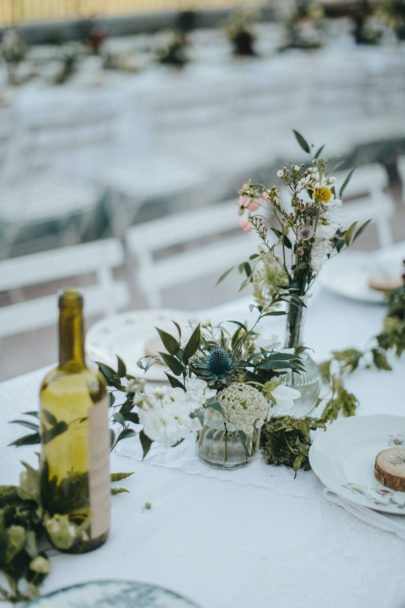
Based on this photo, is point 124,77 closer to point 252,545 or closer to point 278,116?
point 278,116

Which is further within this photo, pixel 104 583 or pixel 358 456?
pixel 358 456

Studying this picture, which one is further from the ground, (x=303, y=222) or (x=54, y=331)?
(x=303, y=222)

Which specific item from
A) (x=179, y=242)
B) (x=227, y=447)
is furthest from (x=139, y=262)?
(x=227, y=447)

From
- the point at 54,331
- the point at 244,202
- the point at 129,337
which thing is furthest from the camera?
the point at 54,331

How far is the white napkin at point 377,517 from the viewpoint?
0.94 meters

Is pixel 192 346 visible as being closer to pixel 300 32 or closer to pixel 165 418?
pixel 165 418

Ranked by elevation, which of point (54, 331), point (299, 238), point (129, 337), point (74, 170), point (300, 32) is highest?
point (300, 32)

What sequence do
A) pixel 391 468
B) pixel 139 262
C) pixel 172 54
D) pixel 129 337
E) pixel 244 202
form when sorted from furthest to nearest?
pixel 172 54
pixel 139 262
pixel 129 337
pixel 244 202
pixel 391 468

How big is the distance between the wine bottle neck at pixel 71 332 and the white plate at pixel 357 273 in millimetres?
1102

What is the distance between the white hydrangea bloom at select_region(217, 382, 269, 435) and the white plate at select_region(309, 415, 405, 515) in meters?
0.15

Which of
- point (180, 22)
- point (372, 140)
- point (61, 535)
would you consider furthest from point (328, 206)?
point (180, 22)

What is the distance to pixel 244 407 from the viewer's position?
0.96 meters

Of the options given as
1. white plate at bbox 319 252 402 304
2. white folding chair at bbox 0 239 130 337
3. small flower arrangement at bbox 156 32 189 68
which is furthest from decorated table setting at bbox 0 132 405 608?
small flower arrangement at bbox 156 32 189 68

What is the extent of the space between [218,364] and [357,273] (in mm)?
1060
